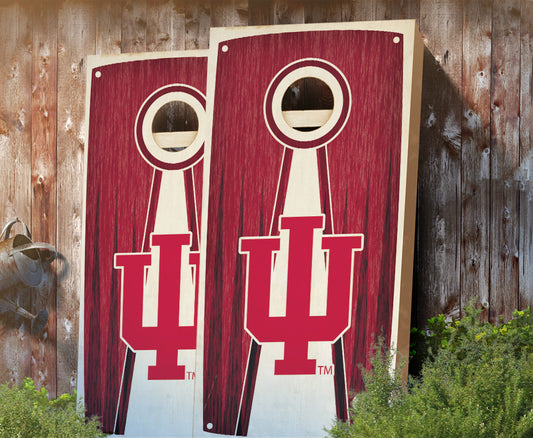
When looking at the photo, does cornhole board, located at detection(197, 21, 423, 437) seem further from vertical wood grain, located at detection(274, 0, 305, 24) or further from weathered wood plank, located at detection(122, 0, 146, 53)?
weathered wood plank, located at detection(122, 0, 146, 53)

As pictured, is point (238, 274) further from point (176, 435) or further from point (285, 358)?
point (176, 435)

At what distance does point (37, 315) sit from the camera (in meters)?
4.01

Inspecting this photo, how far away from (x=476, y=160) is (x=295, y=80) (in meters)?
0.96

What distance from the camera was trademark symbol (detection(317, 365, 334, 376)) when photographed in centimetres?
325

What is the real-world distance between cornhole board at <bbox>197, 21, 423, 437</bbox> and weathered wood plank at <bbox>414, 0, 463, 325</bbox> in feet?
1.06

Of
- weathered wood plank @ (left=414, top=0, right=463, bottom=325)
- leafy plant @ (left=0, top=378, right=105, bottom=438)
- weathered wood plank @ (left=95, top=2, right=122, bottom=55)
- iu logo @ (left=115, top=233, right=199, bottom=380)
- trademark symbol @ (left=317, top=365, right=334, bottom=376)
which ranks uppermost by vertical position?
weathered wood plank @ (left=95, top=2, right=122, bottom=55)

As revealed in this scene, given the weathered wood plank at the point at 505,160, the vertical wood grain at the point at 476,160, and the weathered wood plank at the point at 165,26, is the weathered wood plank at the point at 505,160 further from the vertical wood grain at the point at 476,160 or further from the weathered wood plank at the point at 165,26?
the weathered wood plank at the point at 165,26

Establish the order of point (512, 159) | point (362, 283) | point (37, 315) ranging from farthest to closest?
point (37, 315) < point (512, 159) < point (362, 283)

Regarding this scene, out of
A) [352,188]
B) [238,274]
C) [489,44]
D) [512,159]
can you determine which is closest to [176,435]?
[238,274]

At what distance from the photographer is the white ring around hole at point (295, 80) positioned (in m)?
3.37

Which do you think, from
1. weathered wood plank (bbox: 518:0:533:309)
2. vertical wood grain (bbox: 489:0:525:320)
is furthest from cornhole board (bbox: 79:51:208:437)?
weathered wood plank (bbox: 518:0:533:309)

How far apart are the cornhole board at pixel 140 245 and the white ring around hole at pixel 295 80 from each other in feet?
1.37

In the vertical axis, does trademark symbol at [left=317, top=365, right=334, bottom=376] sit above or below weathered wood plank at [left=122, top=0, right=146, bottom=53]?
below

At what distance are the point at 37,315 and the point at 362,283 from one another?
185cm
